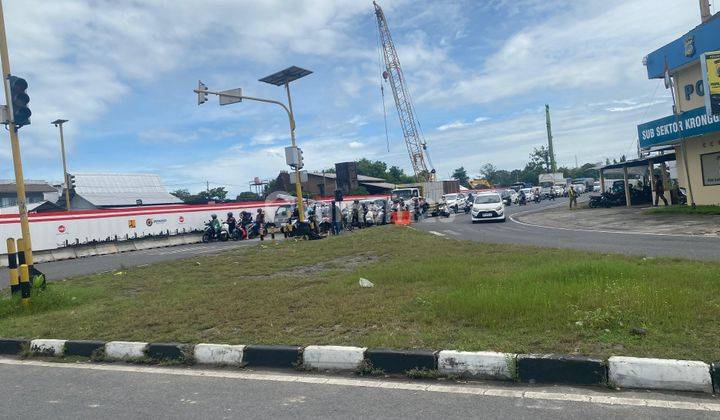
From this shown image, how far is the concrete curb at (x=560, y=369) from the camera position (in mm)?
4758

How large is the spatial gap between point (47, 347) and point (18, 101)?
524 cm

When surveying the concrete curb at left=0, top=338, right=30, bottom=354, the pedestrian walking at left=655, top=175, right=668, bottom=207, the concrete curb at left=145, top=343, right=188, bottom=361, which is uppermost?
the pedestrian walking at left=655, top=175, right=668, bottom=207

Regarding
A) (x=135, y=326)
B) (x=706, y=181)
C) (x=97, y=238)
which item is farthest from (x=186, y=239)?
(x=706, y=181)

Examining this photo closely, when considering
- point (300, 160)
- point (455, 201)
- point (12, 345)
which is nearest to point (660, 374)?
point (12, 345)

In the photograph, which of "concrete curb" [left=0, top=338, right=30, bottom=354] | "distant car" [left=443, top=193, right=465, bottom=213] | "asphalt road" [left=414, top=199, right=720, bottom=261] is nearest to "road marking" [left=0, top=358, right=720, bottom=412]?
"concrete curb" [left=0, top=338, right=30, bottom=354]

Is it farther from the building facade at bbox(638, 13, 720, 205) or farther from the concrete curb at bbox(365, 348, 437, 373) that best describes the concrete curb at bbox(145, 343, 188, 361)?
the building facade at bbox(638, 13, 720, 205)

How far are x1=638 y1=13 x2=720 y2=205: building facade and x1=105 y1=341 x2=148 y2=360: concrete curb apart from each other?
75.6 feet

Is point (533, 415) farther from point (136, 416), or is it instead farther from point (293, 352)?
point (136, 416)

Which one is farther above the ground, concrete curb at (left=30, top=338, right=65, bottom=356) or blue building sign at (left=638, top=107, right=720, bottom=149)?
blue building sign at (left=638, top=107, right=720, bottom=149)

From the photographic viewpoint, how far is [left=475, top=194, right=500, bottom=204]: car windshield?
2995 cm

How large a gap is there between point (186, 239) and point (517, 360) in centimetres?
2676

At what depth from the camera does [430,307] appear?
7000mm

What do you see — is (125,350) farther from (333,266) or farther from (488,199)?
(488,199)

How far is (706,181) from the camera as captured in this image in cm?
2495
